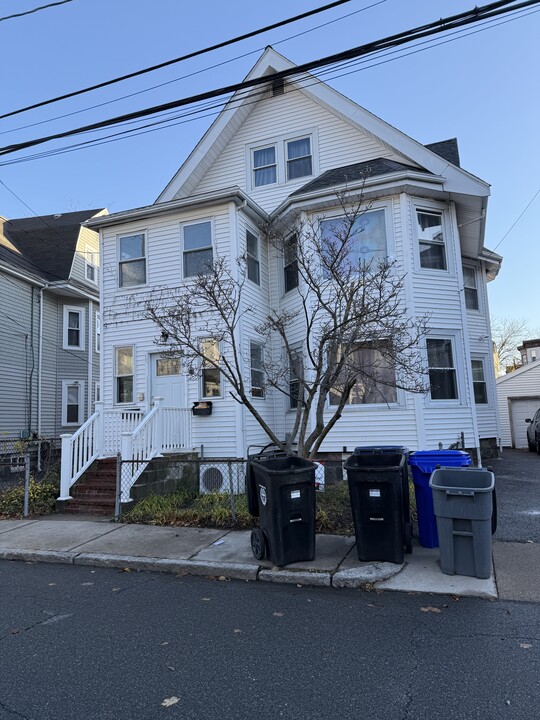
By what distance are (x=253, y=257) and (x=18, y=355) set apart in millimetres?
9896

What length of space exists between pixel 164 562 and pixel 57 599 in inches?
49.1

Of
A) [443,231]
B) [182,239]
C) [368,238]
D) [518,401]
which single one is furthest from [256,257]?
[518,401]

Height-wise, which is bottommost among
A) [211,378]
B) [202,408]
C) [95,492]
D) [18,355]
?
[95,492]

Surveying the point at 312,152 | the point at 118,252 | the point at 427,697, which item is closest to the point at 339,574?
the point at 427,697

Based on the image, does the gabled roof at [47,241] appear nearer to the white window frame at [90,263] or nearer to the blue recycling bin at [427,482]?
the white window frame at [90,263]

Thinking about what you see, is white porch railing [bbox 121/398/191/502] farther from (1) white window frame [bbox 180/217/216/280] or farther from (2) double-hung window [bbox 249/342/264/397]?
(1) white window frame [bbox 180/217/216/280]

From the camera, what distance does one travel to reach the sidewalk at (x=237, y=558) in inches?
191

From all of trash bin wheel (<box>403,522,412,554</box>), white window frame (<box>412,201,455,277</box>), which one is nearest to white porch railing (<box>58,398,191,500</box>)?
trash bin wheel (<box>403,522,412,554</box>)

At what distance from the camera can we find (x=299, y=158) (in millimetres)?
13445

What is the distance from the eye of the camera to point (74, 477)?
372 inches

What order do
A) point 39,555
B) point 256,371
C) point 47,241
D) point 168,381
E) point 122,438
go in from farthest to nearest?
point 47,241, point 256,371, point 168,381, point 122,438, point 39,555

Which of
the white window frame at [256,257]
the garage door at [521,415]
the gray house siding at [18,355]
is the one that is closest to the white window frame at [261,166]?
the white window frame at [256,257]

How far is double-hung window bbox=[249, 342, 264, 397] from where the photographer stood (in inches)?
467

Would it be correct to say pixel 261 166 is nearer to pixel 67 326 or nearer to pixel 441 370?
pixel 441 370
